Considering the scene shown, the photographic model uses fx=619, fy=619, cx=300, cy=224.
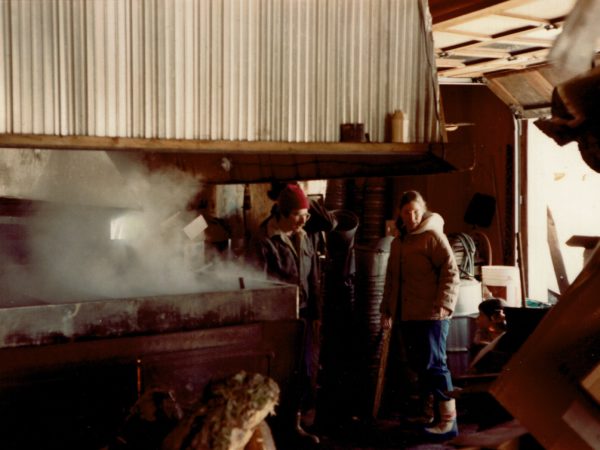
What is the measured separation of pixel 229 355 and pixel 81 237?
1833mm

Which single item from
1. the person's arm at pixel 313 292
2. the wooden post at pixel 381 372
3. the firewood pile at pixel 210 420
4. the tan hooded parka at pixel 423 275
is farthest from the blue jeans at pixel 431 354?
the firewood pile at pixel 210 420

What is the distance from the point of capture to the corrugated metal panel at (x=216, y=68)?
9.86 feet

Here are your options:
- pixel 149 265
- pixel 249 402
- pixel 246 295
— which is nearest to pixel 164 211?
pixel 149 265

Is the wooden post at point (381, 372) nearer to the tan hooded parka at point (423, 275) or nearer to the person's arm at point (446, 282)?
the tan hooded parka at point (423, 275)

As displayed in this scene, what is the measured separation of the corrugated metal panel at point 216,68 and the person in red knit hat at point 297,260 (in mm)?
1944

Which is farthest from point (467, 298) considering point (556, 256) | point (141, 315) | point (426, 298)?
point (141, 315)

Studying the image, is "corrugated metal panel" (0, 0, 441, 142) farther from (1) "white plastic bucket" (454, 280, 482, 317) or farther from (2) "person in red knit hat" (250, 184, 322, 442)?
(1) "white plastic bucket" (454, 280, 482, 317)

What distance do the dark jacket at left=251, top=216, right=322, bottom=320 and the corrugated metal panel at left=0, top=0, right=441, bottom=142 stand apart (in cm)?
217

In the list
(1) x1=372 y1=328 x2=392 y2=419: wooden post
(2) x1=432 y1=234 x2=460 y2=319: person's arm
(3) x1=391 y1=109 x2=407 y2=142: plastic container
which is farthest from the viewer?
(1) x1=372 y1=328 x2=392 y2=419: wooden post

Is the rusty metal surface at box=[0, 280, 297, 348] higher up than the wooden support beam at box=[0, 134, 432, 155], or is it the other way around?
the wooden support beam at box=[0, 134, 432, 155]

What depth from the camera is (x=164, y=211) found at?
533cm

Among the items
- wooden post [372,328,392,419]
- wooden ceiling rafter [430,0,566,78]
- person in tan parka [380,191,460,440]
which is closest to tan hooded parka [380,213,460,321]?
person in tan parka [380,191,460,440]

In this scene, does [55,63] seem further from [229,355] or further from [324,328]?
[324,328]

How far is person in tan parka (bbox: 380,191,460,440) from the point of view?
588 centimetres
